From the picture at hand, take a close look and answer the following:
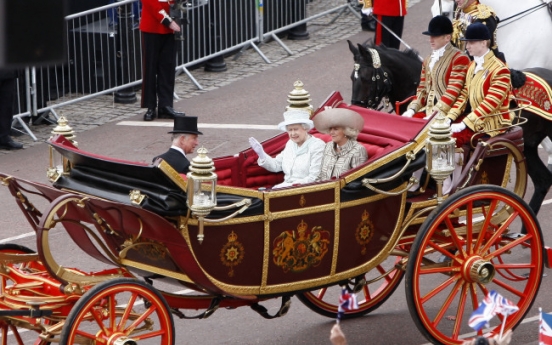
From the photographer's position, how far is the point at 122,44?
13.8 meters

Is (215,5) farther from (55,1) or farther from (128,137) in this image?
(55,1)

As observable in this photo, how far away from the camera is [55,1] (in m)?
5.79

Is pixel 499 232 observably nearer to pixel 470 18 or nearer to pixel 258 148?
pixel 258 148

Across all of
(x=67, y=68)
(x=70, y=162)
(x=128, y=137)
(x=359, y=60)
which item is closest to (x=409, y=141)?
(x=70, y=162)

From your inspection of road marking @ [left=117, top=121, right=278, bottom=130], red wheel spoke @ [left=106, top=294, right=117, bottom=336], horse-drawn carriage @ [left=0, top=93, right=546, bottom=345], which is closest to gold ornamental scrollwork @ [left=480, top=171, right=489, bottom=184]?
horse-drawn carriage @ [left=0, top=93, right=546, bottom=345]

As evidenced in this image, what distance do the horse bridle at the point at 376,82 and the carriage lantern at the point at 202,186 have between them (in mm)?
4199

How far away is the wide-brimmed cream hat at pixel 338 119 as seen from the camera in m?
7.36

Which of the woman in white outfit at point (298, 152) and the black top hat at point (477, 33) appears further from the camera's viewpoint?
the black top hat at point (477, 33)

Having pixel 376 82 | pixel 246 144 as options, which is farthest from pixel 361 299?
pixel 246 144

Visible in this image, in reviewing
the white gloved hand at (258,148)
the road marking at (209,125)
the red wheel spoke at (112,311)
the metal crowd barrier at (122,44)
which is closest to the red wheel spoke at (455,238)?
the white gloved hand at (258,148)

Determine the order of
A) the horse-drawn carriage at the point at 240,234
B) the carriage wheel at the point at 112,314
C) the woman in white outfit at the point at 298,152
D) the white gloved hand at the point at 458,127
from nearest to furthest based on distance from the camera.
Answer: the carriage wheel at the point at 112,314
the horse-drawn carriage at the point at 240,234
the woman in white outfit at the point at 298,152
the white gloved hand at the point at 458,127

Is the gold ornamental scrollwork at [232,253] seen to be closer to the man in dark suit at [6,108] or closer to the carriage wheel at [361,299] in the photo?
the carriage wheel at [361,299]

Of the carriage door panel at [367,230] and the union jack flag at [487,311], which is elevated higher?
the union jack flag at [487,311]

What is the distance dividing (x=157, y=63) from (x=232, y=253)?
281 inches
